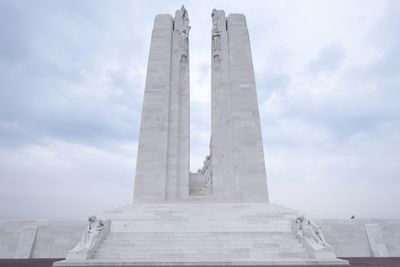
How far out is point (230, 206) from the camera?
1385cm

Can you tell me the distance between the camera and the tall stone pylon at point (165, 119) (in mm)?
17484

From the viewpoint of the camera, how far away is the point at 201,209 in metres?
13.6

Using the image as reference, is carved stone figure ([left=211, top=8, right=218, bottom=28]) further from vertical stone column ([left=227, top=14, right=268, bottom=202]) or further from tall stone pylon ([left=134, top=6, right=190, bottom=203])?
tall stone pylon ([left=134, top=6, right=190, bottom=203])

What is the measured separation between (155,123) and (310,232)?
11359 mm

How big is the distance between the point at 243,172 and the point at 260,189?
140cm

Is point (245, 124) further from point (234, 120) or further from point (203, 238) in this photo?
point (203, 238)

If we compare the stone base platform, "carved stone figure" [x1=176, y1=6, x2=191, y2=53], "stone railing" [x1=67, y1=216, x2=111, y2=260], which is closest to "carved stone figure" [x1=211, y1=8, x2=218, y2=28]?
"carved stone figure" [x1=176, y1=6, x2=191, y2=53]

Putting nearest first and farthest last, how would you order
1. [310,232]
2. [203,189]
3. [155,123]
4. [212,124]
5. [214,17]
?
1. [310,232]
2. [155,123]
3. [212,124]
4. [203,189]
5. [214,17]

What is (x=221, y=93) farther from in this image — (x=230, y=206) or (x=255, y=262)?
(x=255, y=262)

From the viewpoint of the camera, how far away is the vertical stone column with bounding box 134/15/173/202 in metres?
17.3

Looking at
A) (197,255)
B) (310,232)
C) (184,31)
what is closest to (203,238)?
(197,255)

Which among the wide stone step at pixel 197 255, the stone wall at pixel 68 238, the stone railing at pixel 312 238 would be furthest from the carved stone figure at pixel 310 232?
the stone wall at pixel 68 238

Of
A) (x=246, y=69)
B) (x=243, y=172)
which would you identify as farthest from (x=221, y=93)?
(x=243, y=172)

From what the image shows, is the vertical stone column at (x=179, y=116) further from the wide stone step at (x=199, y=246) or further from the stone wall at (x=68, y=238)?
the wide stone step at (x=199, y=246)
